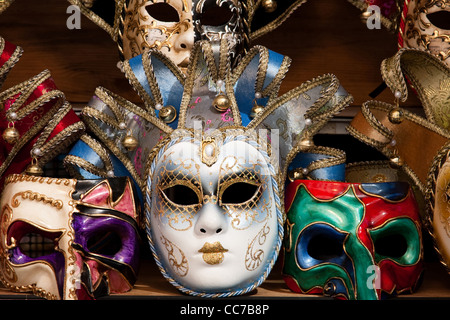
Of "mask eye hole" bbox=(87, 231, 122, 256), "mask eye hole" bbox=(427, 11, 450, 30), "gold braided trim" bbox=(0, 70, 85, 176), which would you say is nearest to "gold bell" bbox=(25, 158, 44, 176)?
"gold braided trim" bbox=(0, 70, 85, 176)

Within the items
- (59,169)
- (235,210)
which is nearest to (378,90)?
(235,210)

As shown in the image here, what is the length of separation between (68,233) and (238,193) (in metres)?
0.28

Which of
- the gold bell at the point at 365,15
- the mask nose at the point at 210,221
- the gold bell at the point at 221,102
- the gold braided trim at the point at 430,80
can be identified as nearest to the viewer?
the mask nose at the point at 210,221

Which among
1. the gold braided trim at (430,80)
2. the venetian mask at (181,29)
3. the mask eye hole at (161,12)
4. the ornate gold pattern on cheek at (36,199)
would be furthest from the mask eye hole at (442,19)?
the ornate gold pattern on cheek at (36,199)

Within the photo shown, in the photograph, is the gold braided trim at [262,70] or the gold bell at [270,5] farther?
the gold bell at [270,5]

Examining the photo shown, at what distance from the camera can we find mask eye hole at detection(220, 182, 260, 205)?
1.15 meters

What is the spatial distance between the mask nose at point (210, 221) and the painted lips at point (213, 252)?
0.02m

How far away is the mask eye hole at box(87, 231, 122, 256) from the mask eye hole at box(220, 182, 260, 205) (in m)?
0.21

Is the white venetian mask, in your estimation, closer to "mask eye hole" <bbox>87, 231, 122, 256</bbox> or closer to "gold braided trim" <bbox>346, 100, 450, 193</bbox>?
"mask eye hole" <bbox>87, 231, 122, 256</bbox>

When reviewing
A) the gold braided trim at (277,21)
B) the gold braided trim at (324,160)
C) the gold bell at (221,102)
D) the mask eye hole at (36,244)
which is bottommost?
the mask eye hole at (36,244)

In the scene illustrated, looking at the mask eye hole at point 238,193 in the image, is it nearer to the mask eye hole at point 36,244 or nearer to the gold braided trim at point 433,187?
the gold braided trim at point 433,187

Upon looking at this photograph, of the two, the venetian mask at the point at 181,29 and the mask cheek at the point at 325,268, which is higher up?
the venetian mask at the point at 181,29

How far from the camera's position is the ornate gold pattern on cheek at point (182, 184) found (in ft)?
3.60
